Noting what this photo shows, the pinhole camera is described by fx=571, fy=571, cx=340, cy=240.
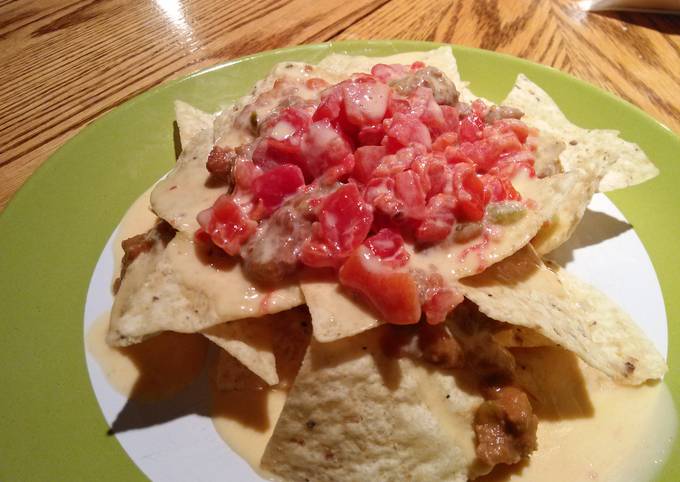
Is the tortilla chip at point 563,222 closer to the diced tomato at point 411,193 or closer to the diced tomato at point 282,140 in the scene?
the diced tomato at point 411,193

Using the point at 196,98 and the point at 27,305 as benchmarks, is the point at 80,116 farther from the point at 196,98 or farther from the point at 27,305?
the point at 27,305

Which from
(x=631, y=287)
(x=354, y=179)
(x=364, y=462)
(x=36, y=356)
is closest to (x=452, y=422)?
(x=364, y=462)

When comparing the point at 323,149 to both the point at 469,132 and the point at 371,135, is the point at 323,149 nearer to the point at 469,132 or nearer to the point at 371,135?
the point at 371,135

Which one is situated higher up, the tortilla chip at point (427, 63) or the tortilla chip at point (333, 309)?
the tortilla chip at point (427, 63)

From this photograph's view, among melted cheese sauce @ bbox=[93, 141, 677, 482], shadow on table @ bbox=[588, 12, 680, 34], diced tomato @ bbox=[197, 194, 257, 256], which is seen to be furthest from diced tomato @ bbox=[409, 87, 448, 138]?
shadow on table @ bbox=[588, 12, 680, 34]

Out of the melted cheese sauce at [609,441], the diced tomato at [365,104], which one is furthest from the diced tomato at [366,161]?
the melted cheese sauce at [609,441]

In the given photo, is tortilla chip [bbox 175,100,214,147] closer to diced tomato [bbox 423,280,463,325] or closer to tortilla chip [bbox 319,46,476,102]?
tortilla chip [bbox 319,46,476,102]

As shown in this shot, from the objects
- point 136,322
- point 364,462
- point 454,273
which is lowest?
point 364,462

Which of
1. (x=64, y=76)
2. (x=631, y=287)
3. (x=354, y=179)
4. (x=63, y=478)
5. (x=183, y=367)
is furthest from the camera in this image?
(x=64, y=76)
